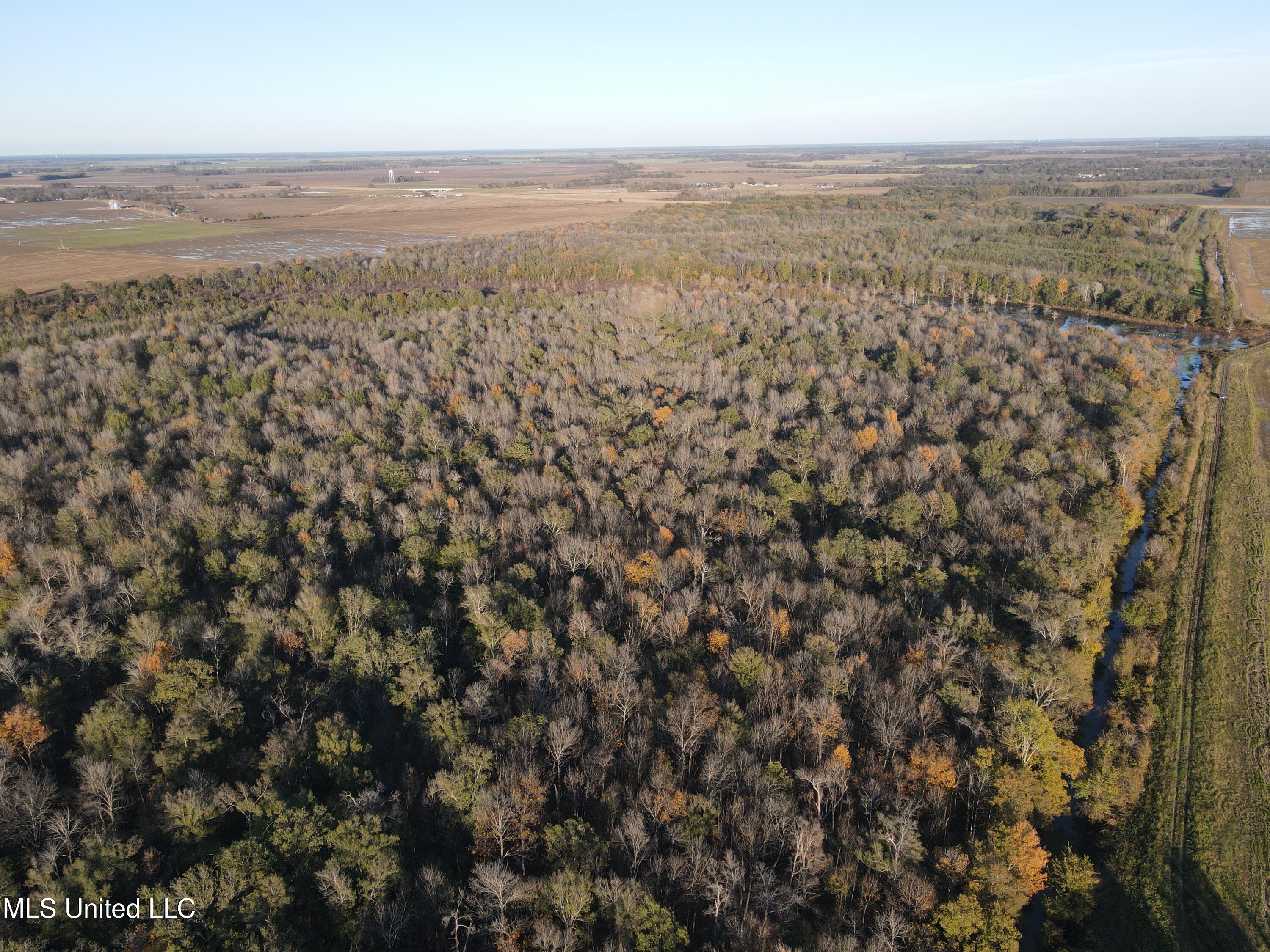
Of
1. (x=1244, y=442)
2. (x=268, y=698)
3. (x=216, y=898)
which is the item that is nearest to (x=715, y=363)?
(x=1244, y=442)

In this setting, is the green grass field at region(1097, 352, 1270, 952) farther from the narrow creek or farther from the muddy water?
the muddy water

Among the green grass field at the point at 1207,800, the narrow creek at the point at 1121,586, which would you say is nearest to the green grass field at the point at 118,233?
the narrow creek at the point at 1121,586

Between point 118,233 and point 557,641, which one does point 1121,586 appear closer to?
point 557,641

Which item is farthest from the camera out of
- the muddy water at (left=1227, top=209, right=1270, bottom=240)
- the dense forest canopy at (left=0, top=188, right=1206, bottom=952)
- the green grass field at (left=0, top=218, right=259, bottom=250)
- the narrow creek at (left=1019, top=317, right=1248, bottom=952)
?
the muddy water at (left=1227, top=209, right=1270, bottom=240)

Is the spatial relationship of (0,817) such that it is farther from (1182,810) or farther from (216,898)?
(1182,810)

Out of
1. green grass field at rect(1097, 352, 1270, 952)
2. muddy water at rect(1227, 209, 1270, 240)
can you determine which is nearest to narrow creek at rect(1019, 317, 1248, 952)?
green grass field at rect(1097, 352, 1270, 952)

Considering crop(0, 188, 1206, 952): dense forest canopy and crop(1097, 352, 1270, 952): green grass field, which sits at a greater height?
crop(0, 188, 1206, 952): dense forest canopy
